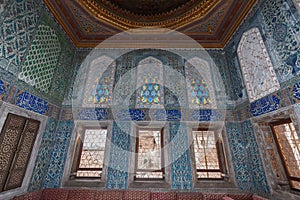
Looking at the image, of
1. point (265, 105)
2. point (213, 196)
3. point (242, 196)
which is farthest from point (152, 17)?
point (242, 196)

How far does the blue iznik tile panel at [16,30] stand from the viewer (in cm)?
264

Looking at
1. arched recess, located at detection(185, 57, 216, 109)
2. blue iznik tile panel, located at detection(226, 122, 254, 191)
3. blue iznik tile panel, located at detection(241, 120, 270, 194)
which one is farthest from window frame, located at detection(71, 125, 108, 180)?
blue iznik tile panel, located at detection(241, 120, 270, 194)

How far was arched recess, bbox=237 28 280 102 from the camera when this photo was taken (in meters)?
3.08

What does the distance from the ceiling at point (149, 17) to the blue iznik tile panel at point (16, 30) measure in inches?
31.6

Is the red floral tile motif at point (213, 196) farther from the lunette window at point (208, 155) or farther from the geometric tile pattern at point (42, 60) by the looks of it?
the geometric tile pattern at point (42, 60)

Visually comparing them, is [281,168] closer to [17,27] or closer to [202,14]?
[202,14]

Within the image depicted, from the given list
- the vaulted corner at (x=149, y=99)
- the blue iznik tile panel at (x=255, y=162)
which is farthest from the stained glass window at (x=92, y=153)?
the blue iznik tile panel at (x=255, y=162)

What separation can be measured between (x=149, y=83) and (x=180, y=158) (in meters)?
2.52

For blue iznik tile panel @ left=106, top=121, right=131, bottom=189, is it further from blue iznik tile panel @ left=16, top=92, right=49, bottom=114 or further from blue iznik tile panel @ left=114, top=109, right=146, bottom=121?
blue iznik tile panel @ left=16, top=92, right=49, bottom=114

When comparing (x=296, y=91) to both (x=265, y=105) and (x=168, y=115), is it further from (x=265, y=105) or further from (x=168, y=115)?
(x=168, y=115)

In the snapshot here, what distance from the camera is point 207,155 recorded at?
4062 mm

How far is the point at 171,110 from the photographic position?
13.8 feet

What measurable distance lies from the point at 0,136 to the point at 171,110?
383cm

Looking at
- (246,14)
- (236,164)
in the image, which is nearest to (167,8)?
(246,14)
